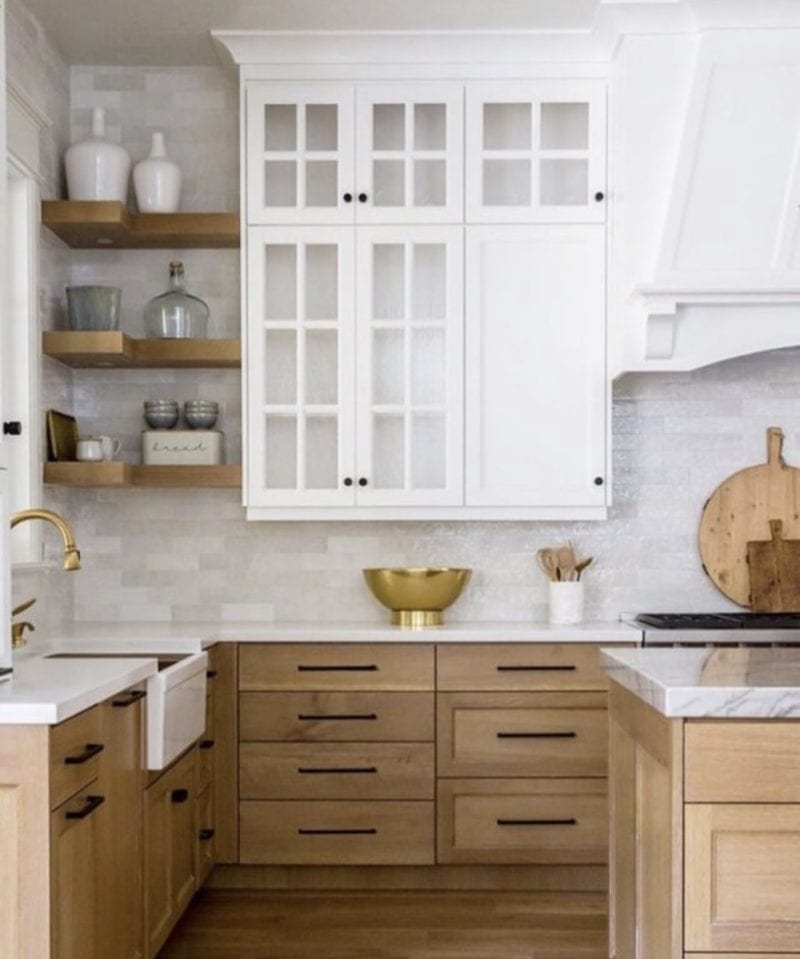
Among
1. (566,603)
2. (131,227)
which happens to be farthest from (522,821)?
(131,227)

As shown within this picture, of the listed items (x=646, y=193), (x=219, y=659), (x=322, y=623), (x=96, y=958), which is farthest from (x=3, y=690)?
(x=646, y=193)

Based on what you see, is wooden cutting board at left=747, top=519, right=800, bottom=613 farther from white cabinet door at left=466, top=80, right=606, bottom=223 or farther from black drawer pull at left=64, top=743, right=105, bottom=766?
black drawer pull at left=64, top=743, right=105, bottom=766

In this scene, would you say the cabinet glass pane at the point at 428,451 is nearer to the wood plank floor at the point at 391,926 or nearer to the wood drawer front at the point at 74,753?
the wood plank floor at the point at 391,926

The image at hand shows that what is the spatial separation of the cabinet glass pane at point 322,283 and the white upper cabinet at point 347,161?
0.11 m

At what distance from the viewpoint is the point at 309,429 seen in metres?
4.04

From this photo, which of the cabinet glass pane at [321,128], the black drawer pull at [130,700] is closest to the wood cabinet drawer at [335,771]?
the black drawer pull at [130,700]

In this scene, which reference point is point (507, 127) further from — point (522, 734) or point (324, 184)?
point (522, 734)

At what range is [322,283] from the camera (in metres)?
4.04

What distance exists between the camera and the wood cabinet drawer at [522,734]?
3.76 metres

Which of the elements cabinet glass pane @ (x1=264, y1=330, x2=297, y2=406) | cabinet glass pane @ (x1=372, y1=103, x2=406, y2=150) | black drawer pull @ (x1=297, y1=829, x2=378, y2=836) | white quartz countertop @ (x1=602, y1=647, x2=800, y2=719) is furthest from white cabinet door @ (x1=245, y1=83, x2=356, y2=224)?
white quartz countertop @ (x1=602, y1=647, x2=800, y2=719)

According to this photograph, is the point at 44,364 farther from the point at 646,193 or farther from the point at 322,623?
the point at 646,193

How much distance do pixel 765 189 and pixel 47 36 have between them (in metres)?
2.42

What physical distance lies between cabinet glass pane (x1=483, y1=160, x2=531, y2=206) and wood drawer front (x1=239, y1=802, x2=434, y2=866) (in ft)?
6.66

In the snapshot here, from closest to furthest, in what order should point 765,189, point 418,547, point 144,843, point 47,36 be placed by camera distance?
point 144,843 < point 765,189 < point 47,36 < point 418,547
